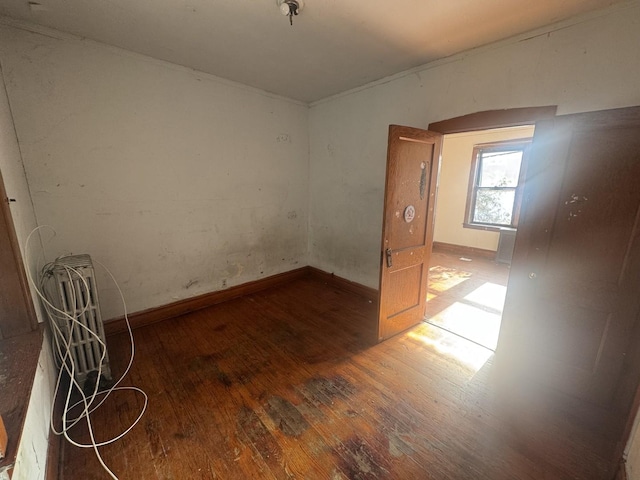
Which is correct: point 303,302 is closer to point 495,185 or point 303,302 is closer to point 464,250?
point 464,250

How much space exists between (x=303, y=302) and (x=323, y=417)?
1731mm

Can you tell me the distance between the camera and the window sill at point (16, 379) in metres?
0.92

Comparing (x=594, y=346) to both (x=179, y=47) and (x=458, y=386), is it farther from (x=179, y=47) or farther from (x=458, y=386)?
(x=179, y=47)

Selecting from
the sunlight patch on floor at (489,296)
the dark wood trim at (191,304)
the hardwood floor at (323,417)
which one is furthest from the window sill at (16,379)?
the sunlight patch on floor at (489,296)

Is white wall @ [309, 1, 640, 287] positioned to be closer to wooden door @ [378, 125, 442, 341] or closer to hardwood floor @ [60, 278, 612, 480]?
wooden door @ [378, 125, 442, 341]

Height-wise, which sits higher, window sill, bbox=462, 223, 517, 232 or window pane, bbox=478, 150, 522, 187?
window pane, bbox=478, 150, 522, 187

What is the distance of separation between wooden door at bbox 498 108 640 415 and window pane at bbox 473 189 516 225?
399cm

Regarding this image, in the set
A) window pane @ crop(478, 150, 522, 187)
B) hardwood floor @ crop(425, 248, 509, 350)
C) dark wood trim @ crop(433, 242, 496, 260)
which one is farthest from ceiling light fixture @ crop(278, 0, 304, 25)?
dark wood trim @ crop(433, 242, 496, 260)

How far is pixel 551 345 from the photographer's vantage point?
204cm

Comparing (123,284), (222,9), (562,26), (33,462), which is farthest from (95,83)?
(562,26)

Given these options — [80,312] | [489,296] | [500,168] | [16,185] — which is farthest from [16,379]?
[500,168]

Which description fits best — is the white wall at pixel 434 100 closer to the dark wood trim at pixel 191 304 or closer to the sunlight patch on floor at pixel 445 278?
the dark wood trim at pixel 191 304

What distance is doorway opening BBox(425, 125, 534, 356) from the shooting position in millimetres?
3859

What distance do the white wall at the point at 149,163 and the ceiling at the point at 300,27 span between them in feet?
0.98
